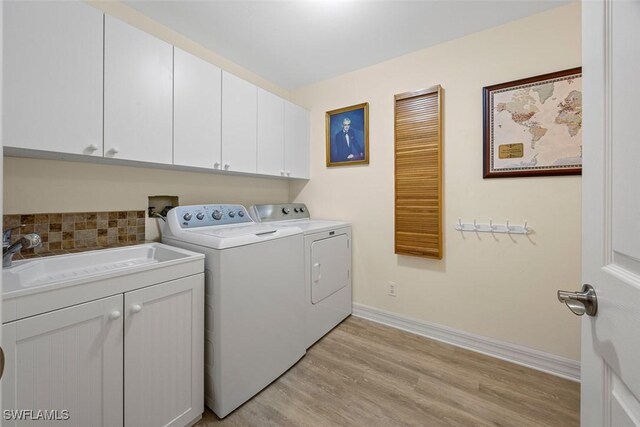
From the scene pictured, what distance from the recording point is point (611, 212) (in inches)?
21.0

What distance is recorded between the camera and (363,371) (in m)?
1.77

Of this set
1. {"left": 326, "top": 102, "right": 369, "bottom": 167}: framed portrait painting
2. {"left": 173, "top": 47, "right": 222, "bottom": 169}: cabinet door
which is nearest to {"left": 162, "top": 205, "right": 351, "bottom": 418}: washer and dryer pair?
{"left": 173, "top": 47, "right": 222, "bottom": 169}: cabinet door

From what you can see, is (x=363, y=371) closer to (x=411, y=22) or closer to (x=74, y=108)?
(x=74, y=108)

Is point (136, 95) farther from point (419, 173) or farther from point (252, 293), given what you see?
point (419, 173)

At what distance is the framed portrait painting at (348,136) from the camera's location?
2.48 m

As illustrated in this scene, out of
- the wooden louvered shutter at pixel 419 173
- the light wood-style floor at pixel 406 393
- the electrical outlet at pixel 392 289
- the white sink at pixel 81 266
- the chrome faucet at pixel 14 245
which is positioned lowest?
the light wood-style floor at pixel 406 393

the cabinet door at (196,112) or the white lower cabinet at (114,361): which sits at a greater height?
the cabinet door at (196,112)

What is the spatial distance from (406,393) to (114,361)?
153cm

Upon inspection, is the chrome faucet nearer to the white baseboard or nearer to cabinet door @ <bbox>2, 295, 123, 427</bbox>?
cabinet door @ <bbox>2, 295, 123, 427</bbox>

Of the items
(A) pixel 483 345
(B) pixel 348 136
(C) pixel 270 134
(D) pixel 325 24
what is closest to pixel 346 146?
(B) pixel 348 136

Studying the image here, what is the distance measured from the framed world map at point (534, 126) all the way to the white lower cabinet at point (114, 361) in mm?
2134

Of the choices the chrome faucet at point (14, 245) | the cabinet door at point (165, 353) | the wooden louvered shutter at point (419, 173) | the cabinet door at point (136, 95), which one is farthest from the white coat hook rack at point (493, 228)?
the chrome faucet at point (14, 245)

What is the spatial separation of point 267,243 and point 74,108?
113 cm

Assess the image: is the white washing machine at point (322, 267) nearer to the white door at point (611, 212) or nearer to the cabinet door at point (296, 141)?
the cabinet door at point (296, 141)
